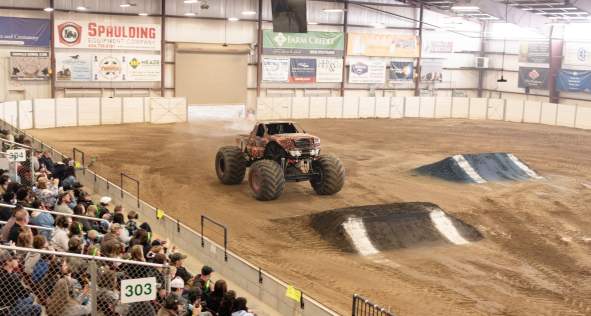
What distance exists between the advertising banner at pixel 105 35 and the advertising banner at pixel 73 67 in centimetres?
56

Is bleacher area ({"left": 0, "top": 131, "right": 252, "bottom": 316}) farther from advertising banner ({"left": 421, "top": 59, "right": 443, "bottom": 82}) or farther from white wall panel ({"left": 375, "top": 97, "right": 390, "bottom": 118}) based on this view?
advertising banner ({"left": 421, "top": 59, "right": 443, "bottom": 82})

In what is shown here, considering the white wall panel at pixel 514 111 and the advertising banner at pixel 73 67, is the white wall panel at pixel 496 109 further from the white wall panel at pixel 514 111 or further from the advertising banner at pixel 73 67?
the advertising banner at pixel 73 67

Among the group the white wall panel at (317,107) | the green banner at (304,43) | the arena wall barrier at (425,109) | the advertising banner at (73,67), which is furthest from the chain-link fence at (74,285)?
the white wall panel at (317,107)

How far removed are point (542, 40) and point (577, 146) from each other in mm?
13563

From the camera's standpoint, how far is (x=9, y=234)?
9.99 meters

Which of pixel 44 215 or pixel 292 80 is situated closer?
pixel 44 215

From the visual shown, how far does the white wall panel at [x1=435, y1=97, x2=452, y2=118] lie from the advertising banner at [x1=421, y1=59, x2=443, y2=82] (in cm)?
Answer: 211

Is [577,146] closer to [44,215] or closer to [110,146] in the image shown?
[110,146]

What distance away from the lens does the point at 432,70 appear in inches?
1906

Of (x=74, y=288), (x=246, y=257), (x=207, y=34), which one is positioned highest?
(x=207, y=34)

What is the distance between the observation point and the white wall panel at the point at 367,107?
4466 cm

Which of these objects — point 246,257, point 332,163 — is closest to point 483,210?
point 332,163

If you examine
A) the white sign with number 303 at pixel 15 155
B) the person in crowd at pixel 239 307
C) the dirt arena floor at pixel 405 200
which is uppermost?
the white sign with number 303 at pixel 15 155

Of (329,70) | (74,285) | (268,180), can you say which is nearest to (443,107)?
(329,70)
